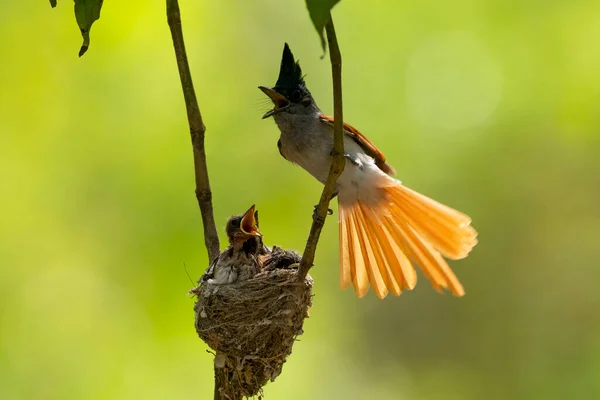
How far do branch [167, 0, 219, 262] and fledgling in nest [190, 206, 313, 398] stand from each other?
0.47 meters

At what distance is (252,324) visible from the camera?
323 centimetres

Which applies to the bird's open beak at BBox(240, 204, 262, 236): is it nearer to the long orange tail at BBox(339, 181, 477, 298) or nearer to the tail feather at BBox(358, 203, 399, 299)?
the long orange tail at BBox(339, 181, 477, 298)

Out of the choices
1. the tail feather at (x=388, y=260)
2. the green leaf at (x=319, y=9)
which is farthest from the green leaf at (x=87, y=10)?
the tail feather at (x=388, y=260)

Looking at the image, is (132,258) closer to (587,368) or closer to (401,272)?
(401,272)

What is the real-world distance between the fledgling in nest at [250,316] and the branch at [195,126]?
47 cm

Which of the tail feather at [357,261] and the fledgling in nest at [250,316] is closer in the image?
Answer: the fledgling in nest at [250,316]

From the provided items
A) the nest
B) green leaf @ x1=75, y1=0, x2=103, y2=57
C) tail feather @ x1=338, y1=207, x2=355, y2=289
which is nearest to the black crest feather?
tail feather @ x1=338, y1=207, x2=355, y2=289

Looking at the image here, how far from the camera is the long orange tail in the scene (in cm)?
339

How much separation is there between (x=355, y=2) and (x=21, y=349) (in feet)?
10.9

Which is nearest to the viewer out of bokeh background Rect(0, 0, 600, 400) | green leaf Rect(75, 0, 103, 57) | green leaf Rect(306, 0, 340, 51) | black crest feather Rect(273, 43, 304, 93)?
green leaf Rect(306, 0, 340, 51)

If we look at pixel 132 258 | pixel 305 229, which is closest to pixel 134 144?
pixel 132 258

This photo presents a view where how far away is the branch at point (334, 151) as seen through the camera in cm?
188

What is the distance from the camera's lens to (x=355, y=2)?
604 cm

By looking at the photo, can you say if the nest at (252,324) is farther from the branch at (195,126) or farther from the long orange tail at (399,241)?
the branch at (195,126)
